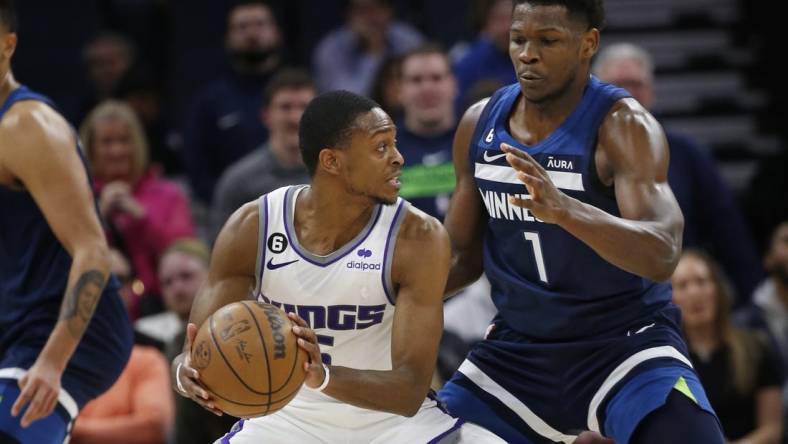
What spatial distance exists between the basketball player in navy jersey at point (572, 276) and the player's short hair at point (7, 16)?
1657 mm

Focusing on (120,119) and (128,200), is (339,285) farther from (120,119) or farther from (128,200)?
(120,119)

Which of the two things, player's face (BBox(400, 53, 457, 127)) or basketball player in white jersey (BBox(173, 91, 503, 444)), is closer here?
basketball player in white jersey (BBox(173, 91, 503, 444))

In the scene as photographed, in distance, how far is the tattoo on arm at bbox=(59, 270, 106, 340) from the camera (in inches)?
173

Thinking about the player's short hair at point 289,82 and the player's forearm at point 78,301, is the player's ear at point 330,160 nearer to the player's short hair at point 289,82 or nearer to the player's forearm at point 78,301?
the player's forearm at point 78,301

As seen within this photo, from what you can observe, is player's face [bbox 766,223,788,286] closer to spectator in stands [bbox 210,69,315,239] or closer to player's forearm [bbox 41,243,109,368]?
spectator in stands [bbox 210,69,315,239]

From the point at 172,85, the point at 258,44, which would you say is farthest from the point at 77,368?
the point at 172,85

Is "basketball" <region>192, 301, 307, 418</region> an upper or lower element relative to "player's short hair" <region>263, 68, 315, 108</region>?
upper

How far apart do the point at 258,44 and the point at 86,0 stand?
1860 mm

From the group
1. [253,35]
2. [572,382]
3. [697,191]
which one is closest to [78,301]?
[572,382]

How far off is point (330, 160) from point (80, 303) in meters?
0.97

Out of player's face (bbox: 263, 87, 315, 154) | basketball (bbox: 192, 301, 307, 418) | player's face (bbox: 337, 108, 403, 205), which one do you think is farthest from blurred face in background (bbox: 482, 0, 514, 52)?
basketball (bbox: 192, 301, 307, 418)

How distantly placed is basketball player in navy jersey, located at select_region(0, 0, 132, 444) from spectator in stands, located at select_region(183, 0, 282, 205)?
372cm

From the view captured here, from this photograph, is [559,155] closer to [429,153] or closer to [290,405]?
[290,405]

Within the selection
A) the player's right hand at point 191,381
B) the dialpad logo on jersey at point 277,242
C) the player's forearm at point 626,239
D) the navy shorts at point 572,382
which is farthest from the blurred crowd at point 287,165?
the player's forearm at point 626,239
